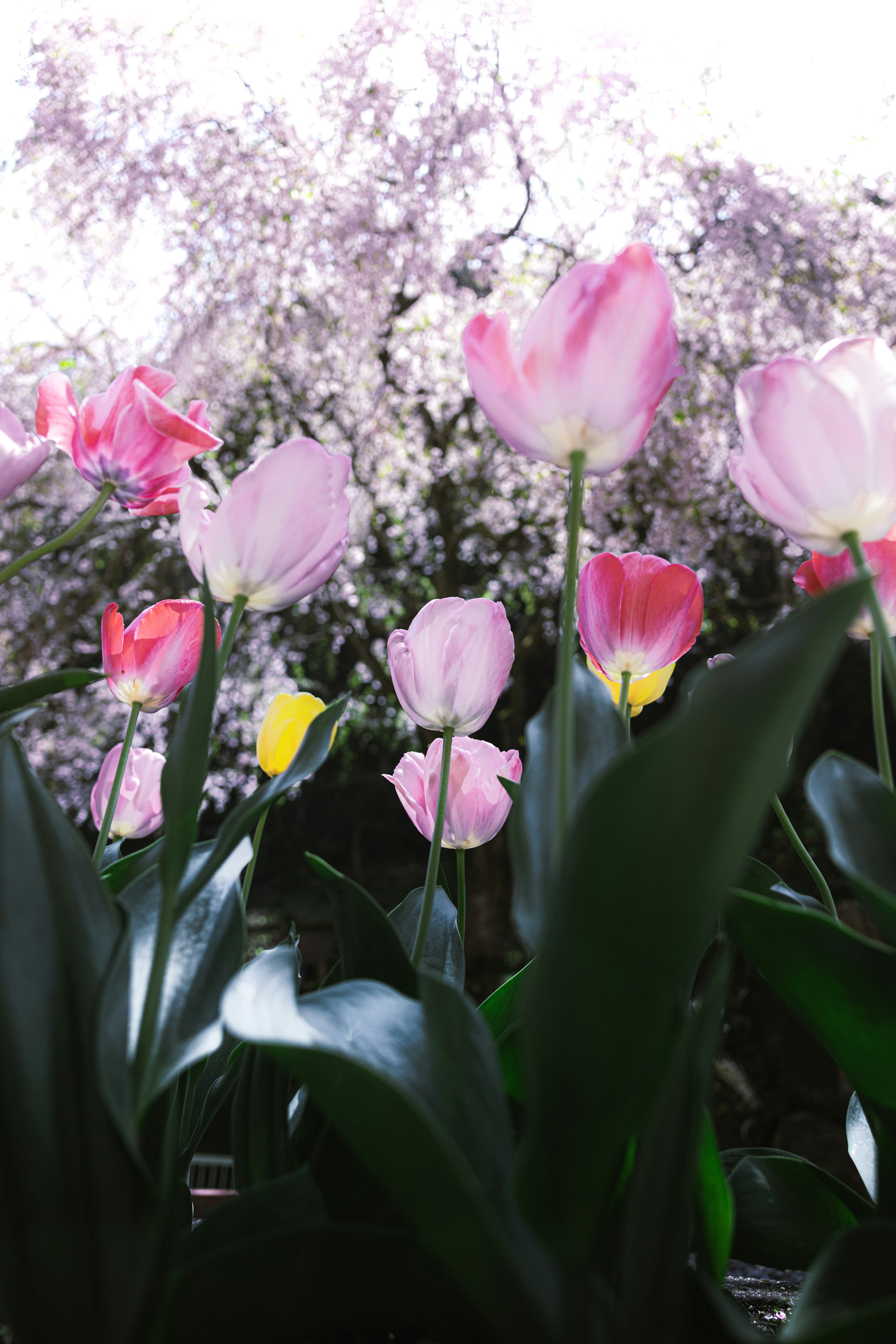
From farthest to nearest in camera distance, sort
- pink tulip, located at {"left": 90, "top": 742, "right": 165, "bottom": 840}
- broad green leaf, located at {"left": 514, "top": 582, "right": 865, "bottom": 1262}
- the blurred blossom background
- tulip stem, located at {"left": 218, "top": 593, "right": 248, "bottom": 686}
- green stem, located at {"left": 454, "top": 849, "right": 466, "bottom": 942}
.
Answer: the blurred blossom background
pink tulip, located at {"left": 90, "top": 742, "right": 165, "bottom": 840}
green stem, located at {"left": 454, "top": 849, "right": 466, "bottom": 942}
tulip stem, located at {"left": 218, "top": 593, "right": 248, "bottom": 686}
broad green leaf, located at {"left": 514, "top": 582, "right": 865, "bottom": 1262}

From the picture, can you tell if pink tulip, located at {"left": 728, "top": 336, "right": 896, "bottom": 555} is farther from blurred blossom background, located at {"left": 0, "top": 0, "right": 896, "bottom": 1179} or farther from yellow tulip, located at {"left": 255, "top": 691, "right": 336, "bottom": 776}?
blurred blossom background, located at {"left": 0, "top": 0, "right": 896, "bottom": 1179}

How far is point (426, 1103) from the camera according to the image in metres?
0.23

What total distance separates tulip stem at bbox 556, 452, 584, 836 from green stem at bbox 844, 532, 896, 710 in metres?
0.08

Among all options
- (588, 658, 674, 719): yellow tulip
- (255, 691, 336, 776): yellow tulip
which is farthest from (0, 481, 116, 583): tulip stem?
(588, 658, 674, 719): yellow tulip

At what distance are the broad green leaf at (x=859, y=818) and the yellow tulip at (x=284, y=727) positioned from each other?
10.3 inches

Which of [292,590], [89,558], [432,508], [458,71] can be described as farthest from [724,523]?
[292,590]

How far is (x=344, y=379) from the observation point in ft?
12.4

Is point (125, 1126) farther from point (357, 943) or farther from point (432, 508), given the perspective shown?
point (432, 508)

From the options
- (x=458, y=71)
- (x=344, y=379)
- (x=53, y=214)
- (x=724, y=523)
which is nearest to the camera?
(x=458, y=71)

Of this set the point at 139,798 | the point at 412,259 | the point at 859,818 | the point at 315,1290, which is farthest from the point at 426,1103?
the point at 412,259

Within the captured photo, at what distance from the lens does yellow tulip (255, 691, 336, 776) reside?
19.1 inches

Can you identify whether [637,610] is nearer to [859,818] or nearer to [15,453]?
[859,818]

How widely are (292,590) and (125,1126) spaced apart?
0.19 meters

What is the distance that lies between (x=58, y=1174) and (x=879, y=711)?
1.00 ft
